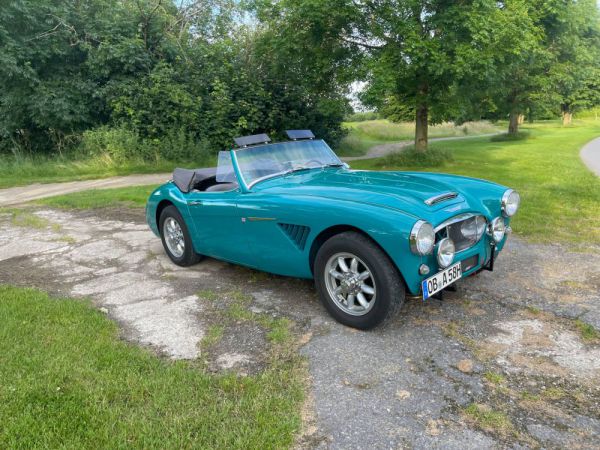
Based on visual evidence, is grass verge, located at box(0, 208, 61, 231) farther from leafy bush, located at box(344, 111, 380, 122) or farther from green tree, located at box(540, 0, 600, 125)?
green tree, located at box(540, 0, 600, 125)

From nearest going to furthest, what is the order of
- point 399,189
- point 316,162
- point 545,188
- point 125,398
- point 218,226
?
point 125,398
point 399,189
point 218,226
point 316,162
point 545,188

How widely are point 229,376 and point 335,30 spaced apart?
1226 centimetres

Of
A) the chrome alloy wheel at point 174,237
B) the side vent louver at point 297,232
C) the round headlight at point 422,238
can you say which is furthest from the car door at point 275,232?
the chrome alloy wheel at point 174,237

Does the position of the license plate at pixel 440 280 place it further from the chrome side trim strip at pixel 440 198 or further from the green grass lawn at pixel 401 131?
the green grass lawn at pixel 401 131

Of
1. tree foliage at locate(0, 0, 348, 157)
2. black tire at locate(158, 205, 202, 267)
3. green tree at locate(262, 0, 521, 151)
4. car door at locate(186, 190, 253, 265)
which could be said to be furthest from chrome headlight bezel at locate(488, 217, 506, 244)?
tree foliage at locate(0, 0, 348, 157)

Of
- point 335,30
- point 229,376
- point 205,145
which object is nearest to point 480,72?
point 335,30

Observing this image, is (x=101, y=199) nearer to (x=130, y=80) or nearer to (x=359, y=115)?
(x=130, y=80)

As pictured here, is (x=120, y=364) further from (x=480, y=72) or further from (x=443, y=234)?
(x=480, y=72)

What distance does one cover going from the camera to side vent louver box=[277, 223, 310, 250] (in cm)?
365

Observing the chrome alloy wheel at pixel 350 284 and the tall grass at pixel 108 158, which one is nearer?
the chrome alloy wheel at pixel 350 284

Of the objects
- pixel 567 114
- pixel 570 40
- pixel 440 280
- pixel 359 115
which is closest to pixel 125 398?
pixel 440 280

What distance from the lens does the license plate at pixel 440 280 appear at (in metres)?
3.18

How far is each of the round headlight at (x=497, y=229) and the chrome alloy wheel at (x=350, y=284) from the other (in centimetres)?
118

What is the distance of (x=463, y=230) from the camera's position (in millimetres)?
3570
